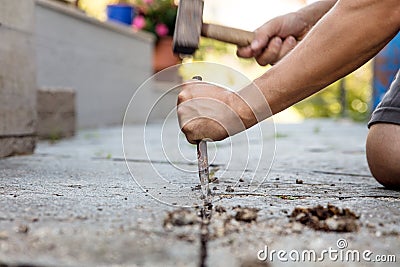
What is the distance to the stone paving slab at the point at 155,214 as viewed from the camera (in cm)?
94

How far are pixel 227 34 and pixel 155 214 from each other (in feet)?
2.12

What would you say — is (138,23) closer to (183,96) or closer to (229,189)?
(229,189)

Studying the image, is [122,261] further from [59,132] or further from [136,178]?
[59,132]

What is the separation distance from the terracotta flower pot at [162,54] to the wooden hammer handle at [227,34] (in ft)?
18.3

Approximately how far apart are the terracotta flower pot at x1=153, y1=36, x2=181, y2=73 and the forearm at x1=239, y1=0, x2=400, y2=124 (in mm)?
6044

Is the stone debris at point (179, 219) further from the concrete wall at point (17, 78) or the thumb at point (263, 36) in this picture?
the concrete wall at point (17, 78)

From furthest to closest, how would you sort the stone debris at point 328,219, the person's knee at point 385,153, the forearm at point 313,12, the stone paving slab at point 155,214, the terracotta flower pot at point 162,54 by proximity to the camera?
the terracotta flower pot at point 162,54, the forearm at point 313,12, the person's knee at point 385,153, the stone debris at point 328,219, the stone paving slab at point 155,214

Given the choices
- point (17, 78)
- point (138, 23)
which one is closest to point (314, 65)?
point (17, 78)

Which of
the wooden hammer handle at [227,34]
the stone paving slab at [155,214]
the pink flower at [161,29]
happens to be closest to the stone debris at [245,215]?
the stone paving slab at [155,214]

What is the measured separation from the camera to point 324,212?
1189 mm

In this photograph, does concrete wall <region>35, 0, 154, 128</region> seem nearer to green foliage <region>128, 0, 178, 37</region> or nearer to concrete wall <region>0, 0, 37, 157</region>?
green foliage <region>128, 0, 178, 37</region>

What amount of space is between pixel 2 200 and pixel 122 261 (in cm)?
56

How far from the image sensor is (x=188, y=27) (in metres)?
1.50

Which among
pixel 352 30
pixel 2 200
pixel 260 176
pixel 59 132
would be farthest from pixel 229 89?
pixel 59 132
